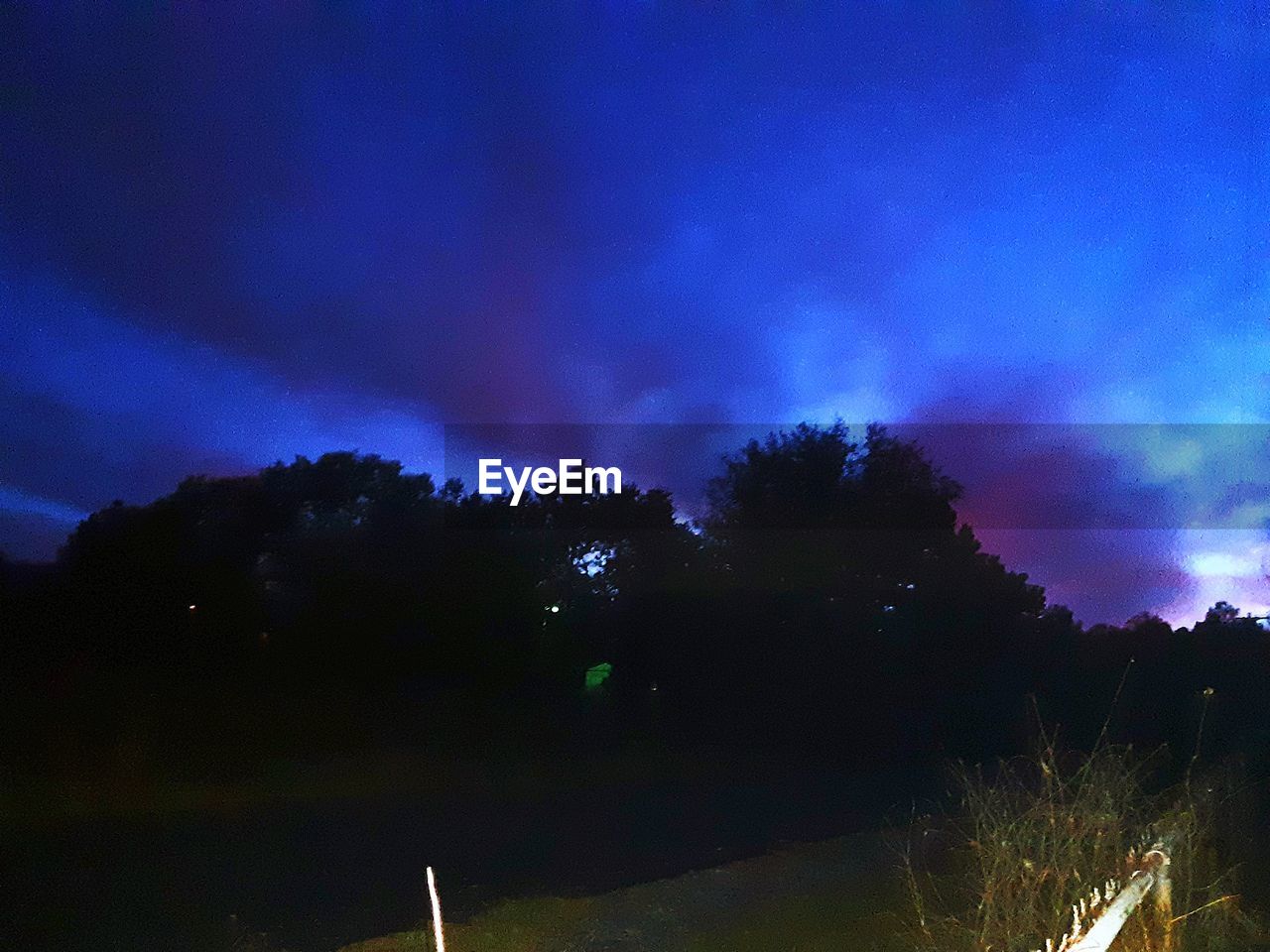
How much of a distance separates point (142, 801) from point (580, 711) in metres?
10.1

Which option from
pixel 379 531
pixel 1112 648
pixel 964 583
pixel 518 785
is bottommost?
pixel 518 785

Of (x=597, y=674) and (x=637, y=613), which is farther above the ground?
(x=637, y=613)

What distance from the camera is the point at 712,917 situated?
7980mm

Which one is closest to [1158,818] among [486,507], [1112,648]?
[486,507]

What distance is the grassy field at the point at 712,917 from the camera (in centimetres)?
715

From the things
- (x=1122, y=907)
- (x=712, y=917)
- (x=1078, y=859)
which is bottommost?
(x=712, y=917)

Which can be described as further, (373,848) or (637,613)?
(637,613)

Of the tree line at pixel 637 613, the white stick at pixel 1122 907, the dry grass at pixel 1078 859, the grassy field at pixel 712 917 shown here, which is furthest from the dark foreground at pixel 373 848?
the white stick at pixel 1122 907

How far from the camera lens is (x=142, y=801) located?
16.1 metres

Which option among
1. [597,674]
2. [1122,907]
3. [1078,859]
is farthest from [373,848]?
[597,674]

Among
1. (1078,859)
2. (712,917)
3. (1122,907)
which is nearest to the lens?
(1122,907)

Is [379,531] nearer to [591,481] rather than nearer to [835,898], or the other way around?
[591,481]

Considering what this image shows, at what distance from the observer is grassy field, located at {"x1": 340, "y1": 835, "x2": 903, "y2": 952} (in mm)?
7152

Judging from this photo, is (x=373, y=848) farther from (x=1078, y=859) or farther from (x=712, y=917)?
(x=1078, y=859)
